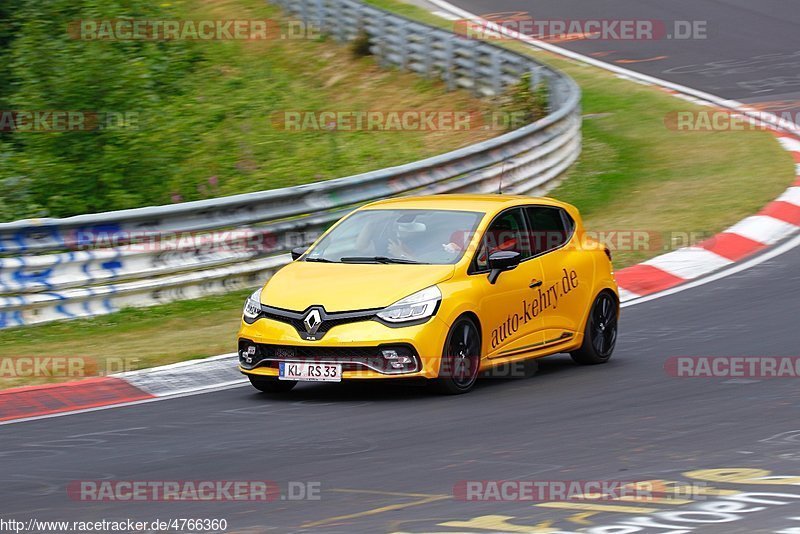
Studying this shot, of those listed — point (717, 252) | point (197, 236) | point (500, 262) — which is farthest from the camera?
point (717, 252)

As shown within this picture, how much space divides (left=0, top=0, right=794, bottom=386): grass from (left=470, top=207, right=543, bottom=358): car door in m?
2.66

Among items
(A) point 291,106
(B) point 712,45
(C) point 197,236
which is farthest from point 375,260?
(B) point 712,45

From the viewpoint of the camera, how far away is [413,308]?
9.52 meters

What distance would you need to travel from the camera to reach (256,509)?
21.8 feet

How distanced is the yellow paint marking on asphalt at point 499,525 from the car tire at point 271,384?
366 centimetres

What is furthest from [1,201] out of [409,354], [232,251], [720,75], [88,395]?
[720,75]

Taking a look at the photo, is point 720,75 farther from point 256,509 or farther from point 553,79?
point 256,509

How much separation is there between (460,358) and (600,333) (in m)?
2.07

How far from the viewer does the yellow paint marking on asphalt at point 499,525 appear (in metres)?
6.14

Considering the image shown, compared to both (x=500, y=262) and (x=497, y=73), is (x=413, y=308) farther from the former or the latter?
(x=497, y=73)

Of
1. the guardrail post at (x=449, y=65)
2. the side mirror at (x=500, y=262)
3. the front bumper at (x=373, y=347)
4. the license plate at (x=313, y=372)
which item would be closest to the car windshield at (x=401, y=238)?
the side mirror at (x=500, y=262)

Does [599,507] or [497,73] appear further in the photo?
[497,73]

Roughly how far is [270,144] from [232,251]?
896 centimetres

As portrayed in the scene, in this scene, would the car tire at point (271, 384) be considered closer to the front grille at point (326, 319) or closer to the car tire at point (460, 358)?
the front grille at point (326, 319)
